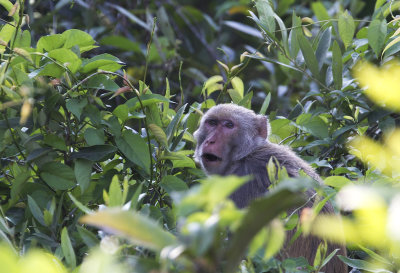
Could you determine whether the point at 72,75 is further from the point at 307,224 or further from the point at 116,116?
the point at 307,224

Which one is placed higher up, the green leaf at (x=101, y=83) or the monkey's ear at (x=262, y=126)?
the green leaf at (x=101, y=83)

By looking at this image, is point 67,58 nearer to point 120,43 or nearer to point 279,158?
point 279,158

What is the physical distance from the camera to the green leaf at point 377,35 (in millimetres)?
4012

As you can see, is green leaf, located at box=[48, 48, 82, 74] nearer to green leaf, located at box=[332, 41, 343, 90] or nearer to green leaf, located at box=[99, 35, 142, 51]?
green leaf, located at box=[332, 41, 343, 90]

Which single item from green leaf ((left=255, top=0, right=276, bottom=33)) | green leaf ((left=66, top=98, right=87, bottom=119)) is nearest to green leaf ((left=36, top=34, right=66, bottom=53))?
green leaf ((left=66, top=98, right=87, bottom=119))

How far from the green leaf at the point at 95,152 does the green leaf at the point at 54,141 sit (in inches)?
3.6

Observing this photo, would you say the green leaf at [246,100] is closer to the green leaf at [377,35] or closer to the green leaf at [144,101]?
the green leaf at [377,35]

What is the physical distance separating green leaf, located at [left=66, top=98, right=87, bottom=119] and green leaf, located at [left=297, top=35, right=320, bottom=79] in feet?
6.30

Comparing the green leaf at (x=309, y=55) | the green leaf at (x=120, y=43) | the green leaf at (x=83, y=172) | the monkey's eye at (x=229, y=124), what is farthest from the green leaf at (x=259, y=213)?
the green leaf at (x=120, y=43)

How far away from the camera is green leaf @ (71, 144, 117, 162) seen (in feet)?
10.6

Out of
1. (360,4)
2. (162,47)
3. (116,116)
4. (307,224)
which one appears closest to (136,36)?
(162,47)

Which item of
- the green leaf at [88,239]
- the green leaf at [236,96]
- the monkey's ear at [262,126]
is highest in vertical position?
the green leaf at [88,239]

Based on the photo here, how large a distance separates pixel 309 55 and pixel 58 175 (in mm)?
2226

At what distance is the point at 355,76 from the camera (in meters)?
4.55
